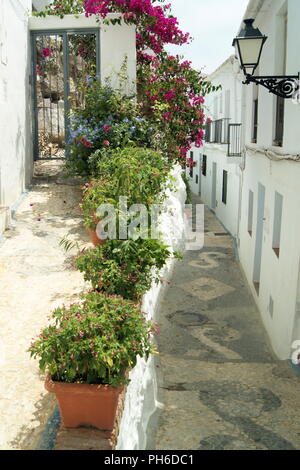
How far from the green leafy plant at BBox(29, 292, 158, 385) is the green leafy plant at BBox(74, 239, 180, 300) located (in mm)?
1006

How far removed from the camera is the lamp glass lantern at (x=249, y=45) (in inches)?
224

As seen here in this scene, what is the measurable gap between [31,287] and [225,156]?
45.1ft

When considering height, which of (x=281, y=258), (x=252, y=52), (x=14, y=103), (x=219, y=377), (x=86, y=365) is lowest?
(x=219, y=377)

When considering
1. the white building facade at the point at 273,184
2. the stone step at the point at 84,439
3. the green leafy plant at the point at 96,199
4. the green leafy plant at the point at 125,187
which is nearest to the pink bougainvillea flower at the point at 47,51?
the white building facade at the point at 273,184

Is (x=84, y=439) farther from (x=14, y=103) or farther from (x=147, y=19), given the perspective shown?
(x=147, y=19)

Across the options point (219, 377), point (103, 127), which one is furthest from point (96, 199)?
point (219, 377)

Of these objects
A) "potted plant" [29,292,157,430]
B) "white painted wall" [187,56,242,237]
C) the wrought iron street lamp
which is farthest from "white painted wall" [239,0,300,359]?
"potted plant" [29,292,157,430]

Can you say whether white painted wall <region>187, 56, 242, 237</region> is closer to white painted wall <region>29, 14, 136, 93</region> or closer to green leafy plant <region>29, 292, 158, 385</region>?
white painted wall <region>29, 14, 136, 93</region>

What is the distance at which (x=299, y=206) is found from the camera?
652 centimetres

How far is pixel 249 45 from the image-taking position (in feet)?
18.8

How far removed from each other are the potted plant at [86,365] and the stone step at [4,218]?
4.68 meters

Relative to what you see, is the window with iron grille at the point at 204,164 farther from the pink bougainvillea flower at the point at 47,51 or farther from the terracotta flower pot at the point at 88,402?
the terracotta flower pot at the point at 88,402

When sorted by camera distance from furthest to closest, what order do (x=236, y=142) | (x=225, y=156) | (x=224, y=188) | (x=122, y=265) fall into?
(x=224, y=188) → (x=225, y=156) → (x=236, y=142) → (x=122, y=265)
